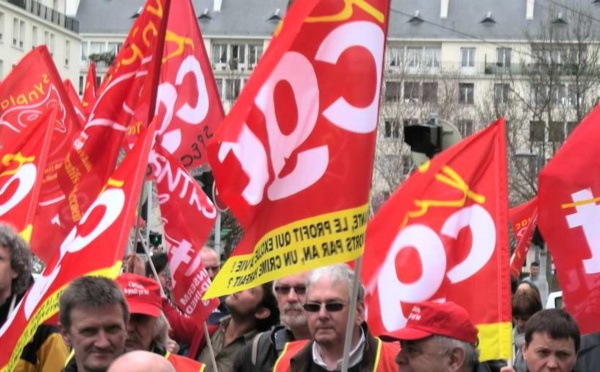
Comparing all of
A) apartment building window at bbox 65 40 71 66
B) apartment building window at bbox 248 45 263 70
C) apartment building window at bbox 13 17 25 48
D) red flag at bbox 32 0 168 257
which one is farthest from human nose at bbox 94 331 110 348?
apartment building window at bbox 248 45 263 70

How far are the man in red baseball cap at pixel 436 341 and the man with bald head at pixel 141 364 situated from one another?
1620 mm

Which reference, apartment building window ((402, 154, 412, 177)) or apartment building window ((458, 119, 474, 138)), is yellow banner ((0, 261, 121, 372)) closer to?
apartment building window ((402, 154, 412, 177))

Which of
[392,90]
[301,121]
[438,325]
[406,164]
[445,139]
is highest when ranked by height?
[392,90]

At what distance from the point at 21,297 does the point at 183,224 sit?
1.93 metres

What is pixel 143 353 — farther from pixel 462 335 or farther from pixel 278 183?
pixel 462 335

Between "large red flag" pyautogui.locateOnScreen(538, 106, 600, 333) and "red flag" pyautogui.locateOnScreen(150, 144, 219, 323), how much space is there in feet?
6.33

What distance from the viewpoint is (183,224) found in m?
8.59

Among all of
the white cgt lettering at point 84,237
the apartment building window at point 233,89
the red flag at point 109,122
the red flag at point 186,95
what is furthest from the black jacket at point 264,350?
the apartment building window at point 233,89

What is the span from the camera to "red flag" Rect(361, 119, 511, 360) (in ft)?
22.8

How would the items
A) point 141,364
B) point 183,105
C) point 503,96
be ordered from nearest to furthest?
point 141,364 → point 183,105 → point 503,96

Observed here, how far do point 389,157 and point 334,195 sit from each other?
43.9 meters

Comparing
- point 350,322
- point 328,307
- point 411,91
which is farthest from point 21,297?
point 411,91

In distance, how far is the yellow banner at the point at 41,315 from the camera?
620 centimetres

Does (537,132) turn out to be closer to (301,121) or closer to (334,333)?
(334,333)
